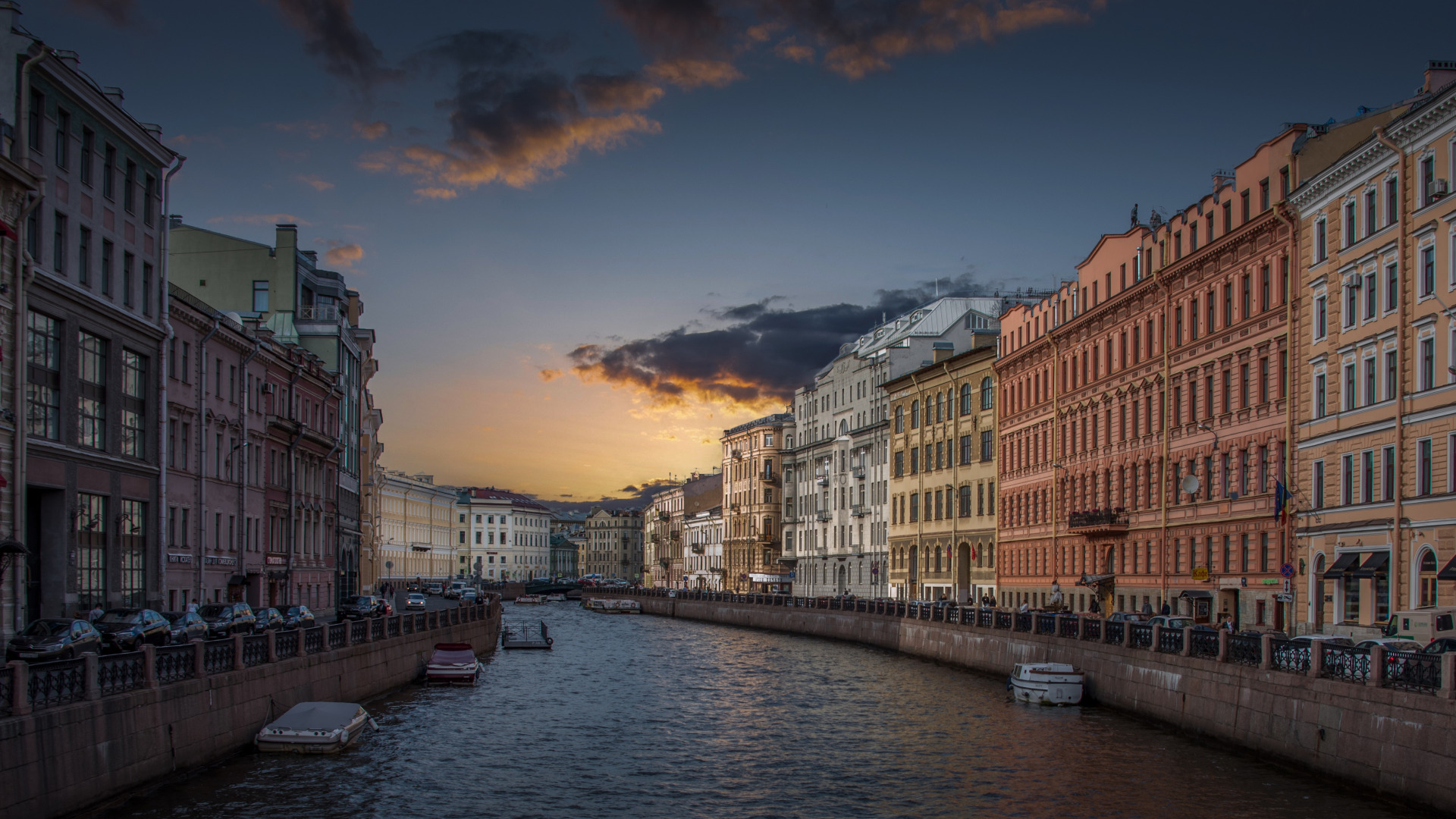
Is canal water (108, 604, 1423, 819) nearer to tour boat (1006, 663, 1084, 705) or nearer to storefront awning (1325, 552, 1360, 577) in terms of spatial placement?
tour boat (1006, 663, 1084, 705)

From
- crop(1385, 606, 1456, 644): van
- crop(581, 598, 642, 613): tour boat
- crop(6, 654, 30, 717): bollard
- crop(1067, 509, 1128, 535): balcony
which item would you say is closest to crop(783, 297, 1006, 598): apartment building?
crop(581, 598, 642, 613): tour boat

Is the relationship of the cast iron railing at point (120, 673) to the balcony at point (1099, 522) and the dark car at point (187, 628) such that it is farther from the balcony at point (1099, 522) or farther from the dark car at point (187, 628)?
the balcony at point (1099, 522)

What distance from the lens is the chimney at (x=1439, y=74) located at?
139 ft

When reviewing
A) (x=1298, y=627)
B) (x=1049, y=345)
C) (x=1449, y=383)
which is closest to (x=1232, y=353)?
(x=1298, y=627)

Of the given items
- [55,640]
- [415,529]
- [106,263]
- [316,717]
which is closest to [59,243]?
[106,263]

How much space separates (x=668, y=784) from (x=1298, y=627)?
2552 centimetres

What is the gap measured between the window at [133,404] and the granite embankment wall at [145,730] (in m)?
11.3

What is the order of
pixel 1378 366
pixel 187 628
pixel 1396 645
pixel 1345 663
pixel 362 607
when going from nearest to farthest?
pixel 1345 663 < pixel 1396 645 < pixel 187 628 < pixel 1378 366 < pixel 362 607

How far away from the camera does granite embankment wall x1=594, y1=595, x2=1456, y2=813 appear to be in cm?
2269

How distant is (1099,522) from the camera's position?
6359cm

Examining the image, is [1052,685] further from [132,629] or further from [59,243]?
A: [59,243]

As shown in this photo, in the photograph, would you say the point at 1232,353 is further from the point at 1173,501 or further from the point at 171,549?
the point at 171,549

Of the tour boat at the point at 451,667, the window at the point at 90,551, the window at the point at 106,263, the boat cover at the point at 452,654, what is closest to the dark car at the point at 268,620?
the window at the point at 90,551

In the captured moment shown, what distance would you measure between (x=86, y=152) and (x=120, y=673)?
2286 cm
